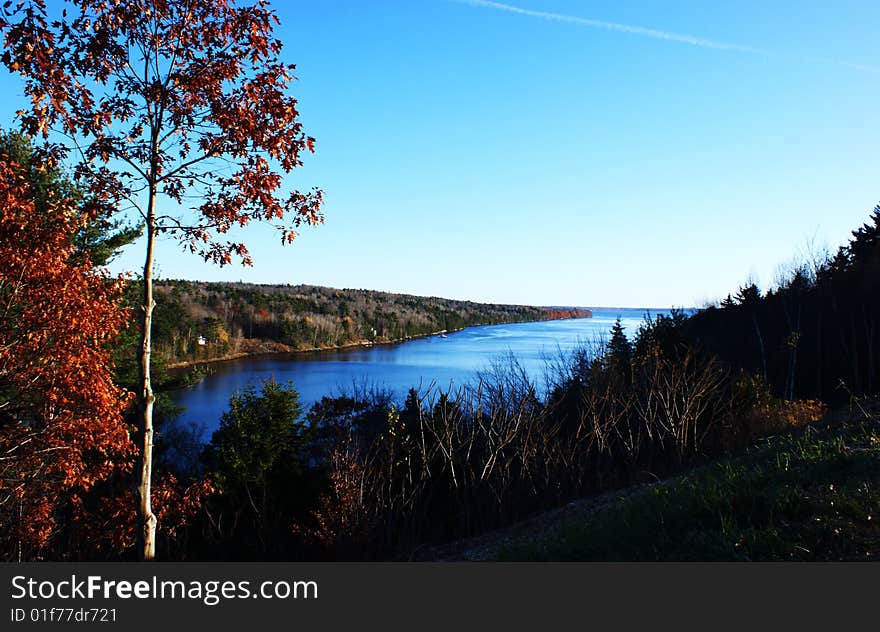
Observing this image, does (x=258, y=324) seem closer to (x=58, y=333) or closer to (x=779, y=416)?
(x=779, y=416)

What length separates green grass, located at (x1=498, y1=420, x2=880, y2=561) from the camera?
4.84 metres

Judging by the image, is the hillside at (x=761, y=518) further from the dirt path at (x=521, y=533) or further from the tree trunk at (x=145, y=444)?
the tree trunk at (x=145, y=444)

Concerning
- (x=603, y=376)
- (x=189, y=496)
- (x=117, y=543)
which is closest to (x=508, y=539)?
(x=189, y=496)

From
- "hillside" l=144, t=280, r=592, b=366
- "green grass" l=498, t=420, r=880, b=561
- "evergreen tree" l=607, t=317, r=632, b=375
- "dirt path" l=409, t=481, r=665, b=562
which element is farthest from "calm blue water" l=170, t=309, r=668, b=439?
"green grass" l=498, t=420, r=880, b=561

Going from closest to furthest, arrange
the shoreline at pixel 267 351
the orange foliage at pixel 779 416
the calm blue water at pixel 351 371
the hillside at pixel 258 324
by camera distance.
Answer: the orange foliage at pixel 779 416 < the calm blue water at pixel 351 371 < the hillside at pixel 258 324 < the shoreline at pixel 267 351

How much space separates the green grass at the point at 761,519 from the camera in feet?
15.9

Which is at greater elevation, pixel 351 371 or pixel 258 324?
pixel 258 324

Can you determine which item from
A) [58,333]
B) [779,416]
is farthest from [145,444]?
[779,416]

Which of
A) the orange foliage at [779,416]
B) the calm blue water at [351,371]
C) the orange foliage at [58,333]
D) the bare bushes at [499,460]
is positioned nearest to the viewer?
the orange foliage at [58,333]

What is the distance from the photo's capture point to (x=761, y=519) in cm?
544

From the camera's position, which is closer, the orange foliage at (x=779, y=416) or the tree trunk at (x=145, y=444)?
the tree trunk at (x=145, y=444)

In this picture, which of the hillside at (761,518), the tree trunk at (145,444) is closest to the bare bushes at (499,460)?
the hillside at (761,518)
